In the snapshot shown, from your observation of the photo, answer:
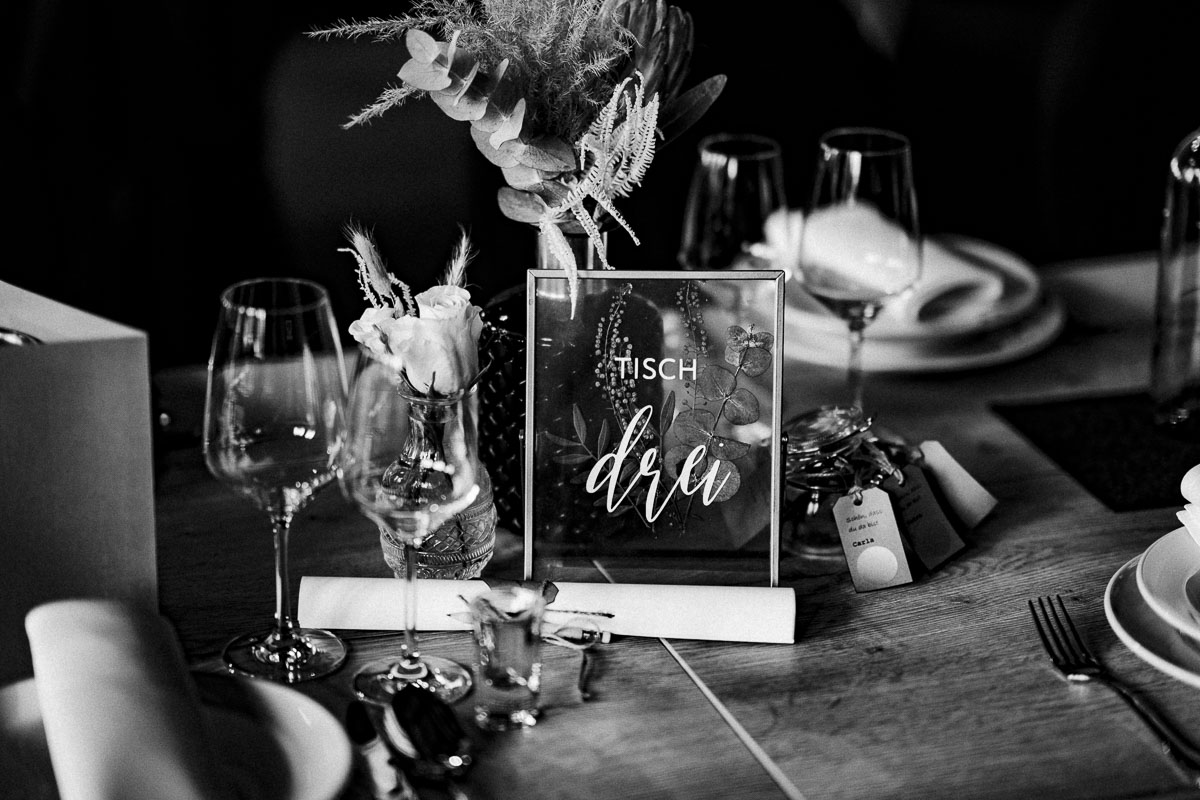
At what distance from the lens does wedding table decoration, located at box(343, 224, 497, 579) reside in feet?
3.12

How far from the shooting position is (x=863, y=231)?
1.30 meters

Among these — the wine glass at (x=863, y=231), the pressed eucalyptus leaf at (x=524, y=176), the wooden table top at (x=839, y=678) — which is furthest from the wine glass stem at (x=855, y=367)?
the pressed eucalyptus leaf at (x=524, y=176)

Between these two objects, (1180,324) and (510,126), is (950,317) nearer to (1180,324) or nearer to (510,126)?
(1180,324)

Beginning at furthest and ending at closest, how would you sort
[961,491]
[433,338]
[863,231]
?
[863,231], [961,491], [433,338]

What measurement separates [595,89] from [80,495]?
50 centimetres

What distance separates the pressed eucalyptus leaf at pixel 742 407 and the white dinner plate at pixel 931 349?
51 cm

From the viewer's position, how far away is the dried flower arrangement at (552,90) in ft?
3.25

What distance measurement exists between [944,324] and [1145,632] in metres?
0.65

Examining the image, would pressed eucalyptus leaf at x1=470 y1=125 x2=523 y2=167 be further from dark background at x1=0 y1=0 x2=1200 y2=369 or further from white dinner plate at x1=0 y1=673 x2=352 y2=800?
dark background at x1=0 y1=0 x2=1200 y2=369

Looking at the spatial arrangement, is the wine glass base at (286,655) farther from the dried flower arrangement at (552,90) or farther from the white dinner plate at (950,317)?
the white dinner plate at (950,317)

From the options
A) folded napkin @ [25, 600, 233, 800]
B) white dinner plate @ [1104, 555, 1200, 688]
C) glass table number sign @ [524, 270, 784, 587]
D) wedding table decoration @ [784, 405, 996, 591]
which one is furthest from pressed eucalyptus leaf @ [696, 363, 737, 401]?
folded napkin @ [25, 600, 233, 800]

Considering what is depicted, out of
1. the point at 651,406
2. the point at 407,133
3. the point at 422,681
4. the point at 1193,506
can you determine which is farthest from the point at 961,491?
the point at 407,133

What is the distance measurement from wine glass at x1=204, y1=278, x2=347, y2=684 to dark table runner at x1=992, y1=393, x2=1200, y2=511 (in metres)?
0.75

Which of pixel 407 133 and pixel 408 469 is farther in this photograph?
pixel 407 133
